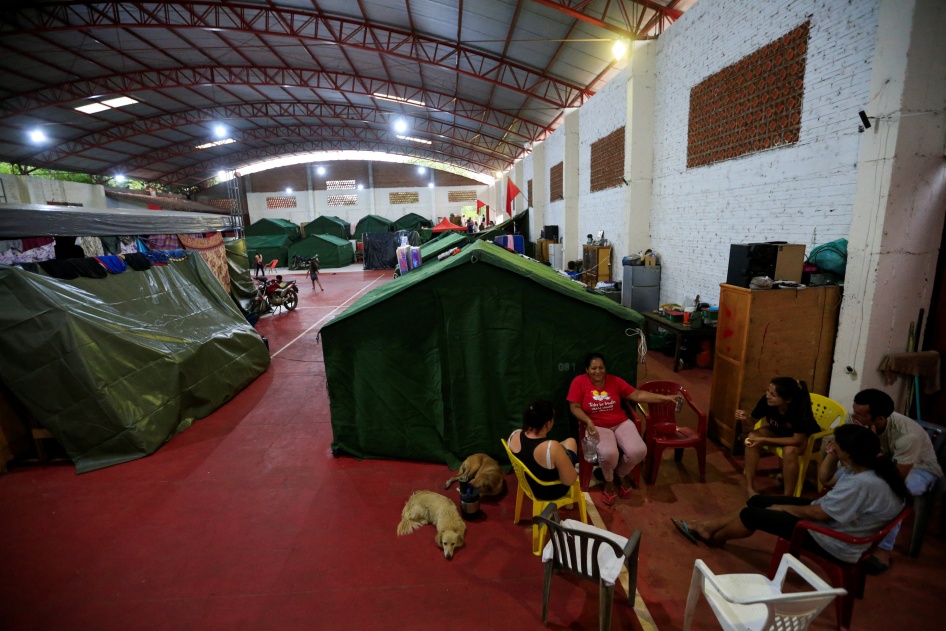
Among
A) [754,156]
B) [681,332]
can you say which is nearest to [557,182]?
[754,156]

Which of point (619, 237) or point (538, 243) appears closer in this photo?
point (619, 237)

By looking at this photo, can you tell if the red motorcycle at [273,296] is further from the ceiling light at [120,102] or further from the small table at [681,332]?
the ceiling light at [120,102]

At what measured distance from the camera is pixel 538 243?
53.0 feet

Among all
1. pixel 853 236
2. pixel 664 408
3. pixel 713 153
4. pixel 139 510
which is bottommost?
pixel 139 510

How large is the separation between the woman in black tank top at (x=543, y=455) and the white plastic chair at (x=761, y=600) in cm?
90

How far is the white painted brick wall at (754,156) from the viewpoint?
4.06 metres

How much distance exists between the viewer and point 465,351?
385 cm

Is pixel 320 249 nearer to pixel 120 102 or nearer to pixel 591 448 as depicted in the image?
pixel 120 102

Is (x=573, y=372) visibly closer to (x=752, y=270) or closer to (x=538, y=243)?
(x=752, y=270)

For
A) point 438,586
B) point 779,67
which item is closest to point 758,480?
point 438,586

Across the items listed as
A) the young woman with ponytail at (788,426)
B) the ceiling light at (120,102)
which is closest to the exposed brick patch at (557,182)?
the young woman with ponytail at (788,426)

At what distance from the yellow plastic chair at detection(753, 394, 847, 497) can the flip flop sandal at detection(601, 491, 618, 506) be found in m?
1.29

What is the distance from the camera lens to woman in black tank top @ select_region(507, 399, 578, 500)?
2.78 meters

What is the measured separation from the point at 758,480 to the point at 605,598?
95.8 inches
